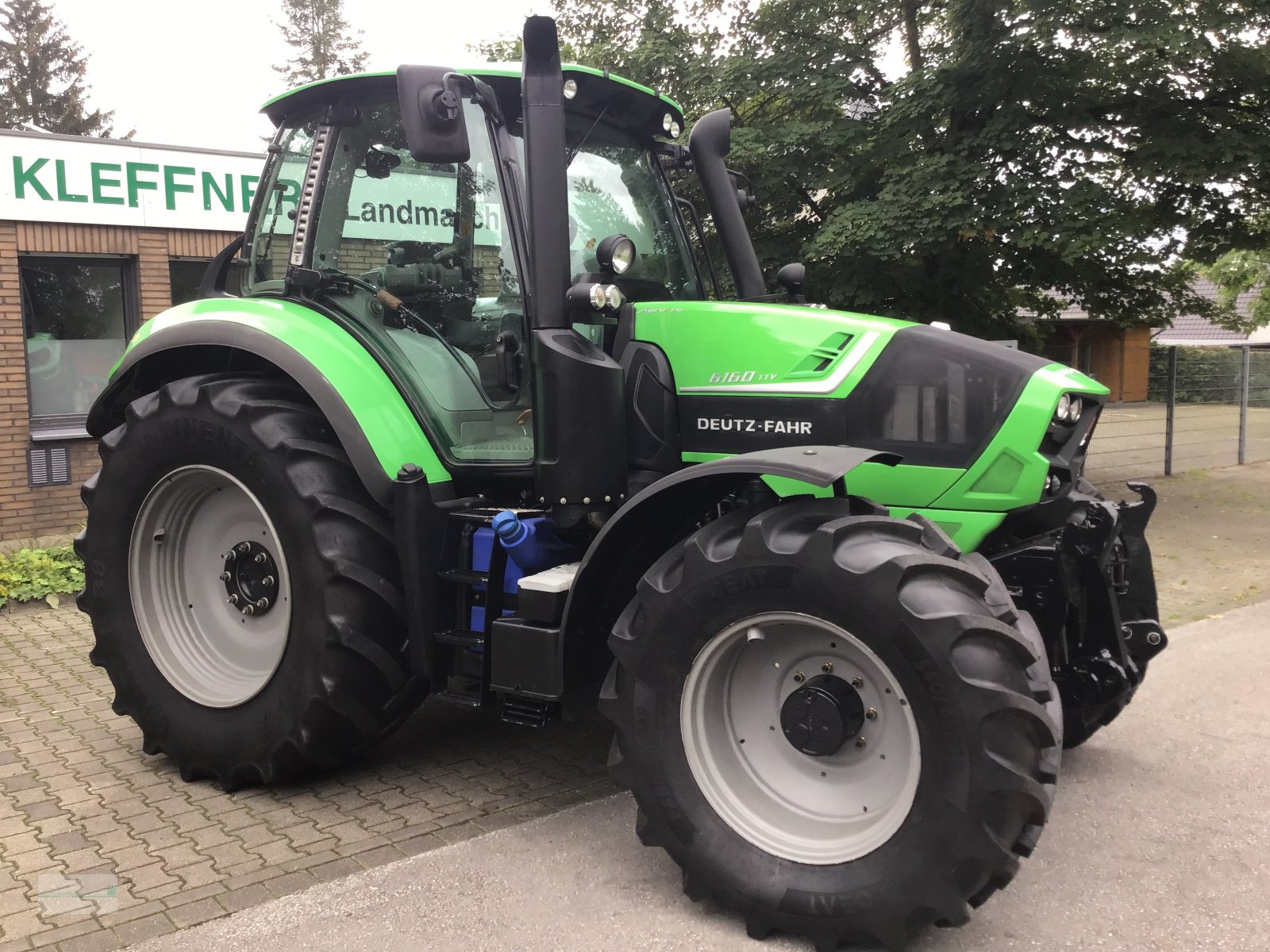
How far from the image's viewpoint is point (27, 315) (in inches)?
394

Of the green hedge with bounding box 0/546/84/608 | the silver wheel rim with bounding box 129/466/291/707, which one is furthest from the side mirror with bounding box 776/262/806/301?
the green hedge with bounding box 0/546/84/608

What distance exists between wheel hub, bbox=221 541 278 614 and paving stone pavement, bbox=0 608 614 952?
730mm

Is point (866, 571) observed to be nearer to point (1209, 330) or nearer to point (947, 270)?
point (947, 270)

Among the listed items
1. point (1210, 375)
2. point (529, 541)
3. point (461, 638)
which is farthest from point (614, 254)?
point (1210, 375)

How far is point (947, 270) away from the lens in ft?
35.9

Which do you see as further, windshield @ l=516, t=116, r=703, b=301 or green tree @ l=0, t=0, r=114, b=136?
green tree @ l=0, t=0, r=114, b=136

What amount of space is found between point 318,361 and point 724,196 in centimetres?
191

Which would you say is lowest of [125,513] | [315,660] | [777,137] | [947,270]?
[315,660]

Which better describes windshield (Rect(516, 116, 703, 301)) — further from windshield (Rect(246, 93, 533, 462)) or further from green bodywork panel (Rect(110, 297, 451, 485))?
green bodywork panel (Rect(110, 297, 451, 485))

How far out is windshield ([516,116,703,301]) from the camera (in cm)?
418

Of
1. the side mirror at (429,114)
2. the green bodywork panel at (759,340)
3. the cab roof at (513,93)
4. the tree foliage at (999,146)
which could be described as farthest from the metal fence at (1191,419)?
the side mirror at (429,114)

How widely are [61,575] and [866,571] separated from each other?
22.2ft

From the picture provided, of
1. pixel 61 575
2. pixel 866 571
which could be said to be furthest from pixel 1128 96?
pixel 61 575

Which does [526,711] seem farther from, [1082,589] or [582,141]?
[582,141]
